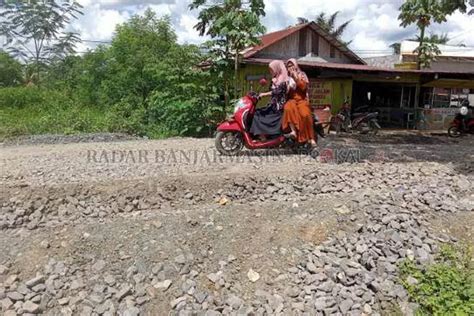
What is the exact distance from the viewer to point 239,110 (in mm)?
7059

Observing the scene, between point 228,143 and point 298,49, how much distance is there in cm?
1131

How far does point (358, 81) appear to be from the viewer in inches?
645

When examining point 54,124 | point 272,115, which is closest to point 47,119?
point 54,124

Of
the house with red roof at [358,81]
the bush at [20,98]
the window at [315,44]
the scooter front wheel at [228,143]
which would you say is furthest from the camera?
the window at [315,44]

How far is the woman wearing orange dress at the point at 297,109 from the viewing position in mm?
6953

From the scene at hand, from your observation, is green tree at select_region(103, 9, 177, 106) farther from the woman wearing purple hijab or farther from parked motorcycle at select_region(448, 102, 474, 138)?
parked motorcycle at select_region(448, 102, 474, 138)

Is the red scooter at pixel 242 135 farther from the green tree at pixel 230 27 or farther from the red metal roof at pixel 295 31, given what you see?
the red metal roof at pixel 295 31

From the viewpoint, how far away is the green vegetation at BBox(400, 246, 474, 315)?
3.45 m

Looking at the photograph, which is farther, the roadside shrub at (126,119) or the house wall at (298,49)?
the house wall at (298,49)

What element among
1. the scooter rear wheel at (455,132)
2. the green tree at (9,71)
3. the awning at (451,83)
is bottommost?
the scooter rear wheel at (455,132)

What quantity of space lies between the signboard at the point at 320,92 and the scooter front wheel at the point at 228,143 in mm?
7375

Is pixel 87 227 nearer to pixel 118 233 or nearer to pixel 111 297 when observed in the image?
pixel 118 233

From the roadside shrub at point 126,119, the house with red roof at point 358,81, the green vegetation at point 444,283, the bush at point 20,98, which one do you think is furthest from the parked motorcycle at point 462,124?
the bush at point 20,98

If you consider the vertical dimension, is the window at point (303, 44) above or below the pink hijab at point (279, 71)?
above
